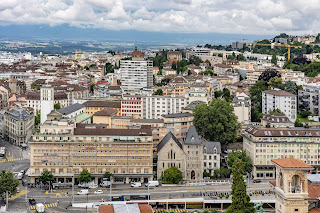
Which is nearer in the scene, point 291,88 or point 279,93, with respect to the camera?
point 279,93

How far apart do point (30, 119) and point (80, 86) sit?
4134 cm

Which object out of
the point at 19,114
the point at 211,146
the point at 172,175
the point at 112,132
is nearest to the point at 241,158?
the point at 211,146

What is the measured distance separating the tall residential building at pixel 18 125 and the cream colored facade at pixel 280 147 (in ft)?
162

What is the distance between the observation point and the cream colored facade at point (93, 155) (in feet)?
258

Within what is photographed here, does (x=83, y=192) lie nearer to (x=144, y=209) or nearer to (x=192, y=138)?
(x=144, y=209)

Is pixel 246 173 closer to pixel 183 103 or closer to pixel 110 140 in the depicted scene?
pixel 110 140

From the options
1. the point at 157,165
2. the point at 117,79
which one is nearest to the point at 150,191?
the point at 157,165

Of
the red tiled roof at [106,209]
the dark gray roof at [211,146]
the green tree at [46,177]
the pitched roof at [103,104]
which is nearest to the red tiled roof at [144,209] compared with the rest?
the red tiled roof at [106,209]

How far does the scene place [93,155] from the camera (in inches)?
3105

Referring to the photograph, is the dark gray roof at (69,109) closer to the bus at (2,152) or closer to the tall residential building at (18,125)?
the tall residential building at (18,125)

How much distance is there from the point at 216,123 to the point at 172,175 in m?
19.5

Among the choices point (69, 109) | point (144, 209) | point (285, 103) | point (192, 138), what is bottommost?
point (144, 209)

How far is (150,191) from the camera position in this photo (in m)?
73.7

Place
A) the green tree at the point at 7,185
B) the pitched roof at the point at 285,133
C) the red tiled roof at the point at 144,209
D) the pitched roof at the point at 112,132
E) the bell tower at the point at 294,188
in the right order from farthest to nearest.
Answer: the pitched roof at the point at 285,133 < the pitched roof at the point at 112,132 < the green tree at the point at 7,185 < the red tiled roof at the point at 144,209 < the bell tower at the point at 294,188
